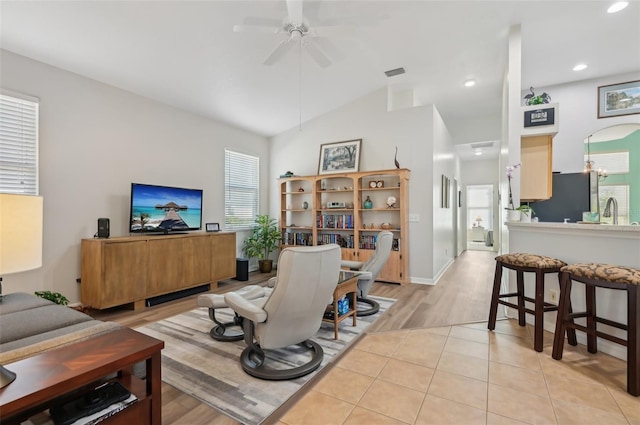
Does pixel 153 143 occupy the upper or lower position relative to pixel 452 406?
upper

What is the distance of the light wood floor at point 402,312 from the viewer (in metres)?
1.81

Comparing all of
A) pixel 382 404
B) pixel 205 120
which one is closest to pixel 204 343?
pixel 382 404

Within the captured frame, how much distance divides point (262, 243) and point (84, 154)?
10.4 ft

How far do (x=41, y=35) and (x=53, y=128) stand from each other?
969 millimetres

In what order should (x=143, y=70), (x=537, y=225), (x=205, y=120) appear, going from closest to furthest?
Result: (x=537, y=225) < (x=143, y=70) < (x=205, y=120)

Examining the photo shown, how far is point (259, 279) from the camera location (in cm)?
545

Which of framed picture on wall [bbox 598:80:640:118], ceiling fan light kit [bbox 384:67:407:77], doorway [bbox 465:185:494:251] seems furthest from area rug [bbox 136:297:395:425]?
doorway [bbox 465:185:494:251]

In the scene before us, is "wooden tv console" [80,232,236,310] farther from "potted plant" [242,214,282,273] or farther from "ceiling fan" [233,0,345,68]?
"ceiling fan" [233,0,345,68]

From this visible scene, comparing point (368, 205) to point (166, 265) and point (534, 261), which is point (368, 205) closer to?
point (534, 261)

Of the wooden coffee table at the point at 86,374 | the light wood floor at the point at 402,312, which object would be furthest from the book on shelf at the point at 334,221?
the wooden coffee table at the point at 86,374

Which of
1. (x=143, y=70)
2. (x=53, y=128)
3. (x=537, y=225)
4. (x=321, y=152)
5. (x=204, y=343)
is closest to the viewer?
(x=204, y=343)

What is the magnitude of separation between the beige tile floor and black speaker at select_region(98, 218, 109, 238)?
3.17 metres

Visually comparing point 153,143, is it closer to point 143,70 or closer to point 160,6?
point 143,70

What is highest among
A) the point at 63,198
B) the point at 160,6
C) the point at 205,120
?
the point at 160,6
